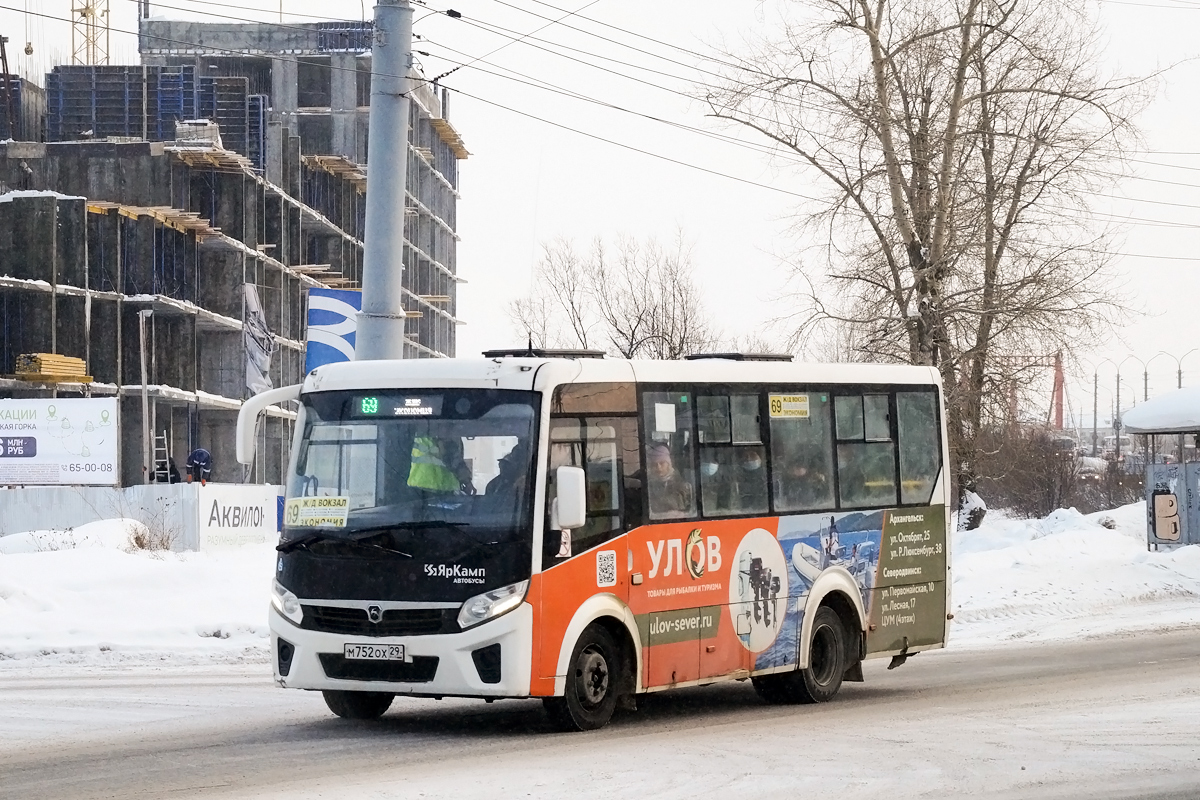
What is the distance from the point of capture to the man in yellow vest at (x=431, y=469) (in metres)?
11.4

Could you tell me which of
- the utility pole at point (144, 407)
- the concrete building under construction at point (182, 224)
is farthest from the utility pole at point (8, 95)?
the utility pole at point (144, 407)

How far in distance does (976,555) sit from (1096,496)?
51.9 meters

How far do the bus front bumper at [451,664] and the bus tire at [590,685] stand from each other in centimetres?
49

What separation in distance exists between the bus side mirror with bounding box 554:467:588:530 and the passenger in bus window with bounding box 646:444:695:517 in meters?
1.26

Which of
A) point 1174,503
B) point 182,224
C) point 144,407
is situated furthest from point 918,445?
point 182,224

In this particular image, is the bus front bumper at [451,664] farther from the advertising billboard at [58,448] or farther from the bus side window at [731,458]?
the advertising billboard at [58,448]

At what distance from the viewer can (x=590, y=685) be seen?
11617mm

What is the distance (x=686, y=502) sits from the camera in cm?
1260

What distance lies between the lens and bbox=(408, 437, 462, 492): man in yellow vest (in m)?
11.4

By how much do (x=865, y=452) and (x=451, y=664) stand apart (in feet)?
16.5

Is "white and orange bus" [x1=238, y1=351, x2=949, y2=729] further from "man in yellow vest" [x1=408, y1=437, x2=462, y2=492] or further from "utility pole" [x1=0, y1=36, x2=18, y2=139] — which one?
"utility pole" [x1=0, y1=36, x2=18, y2=139]

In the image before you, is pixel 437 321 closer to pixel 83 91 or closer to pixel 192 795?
pixel 83 91

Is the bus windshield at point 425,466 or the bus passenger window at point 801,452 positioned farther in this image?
the bus passenger window at point 801,452

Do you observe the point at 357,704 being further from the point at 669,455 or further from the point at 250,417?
the point at 669,455
